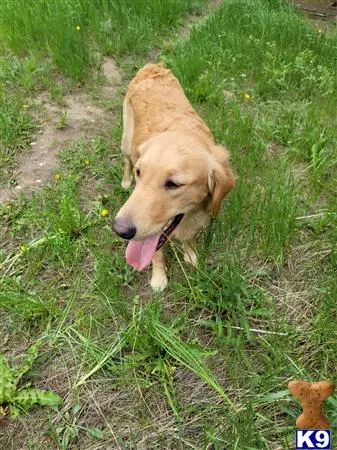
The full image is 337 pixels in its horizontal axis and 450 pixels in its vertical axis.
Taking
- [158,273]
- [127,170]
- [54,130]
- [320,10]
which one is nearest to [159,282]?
[158,273]

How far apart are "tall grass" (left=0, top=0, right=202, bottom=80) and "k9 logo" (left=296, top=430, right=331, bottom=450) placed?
388cm

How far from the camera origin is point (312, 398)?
5.31 feet

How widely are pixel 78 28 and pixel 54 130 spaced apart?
59.9 inches

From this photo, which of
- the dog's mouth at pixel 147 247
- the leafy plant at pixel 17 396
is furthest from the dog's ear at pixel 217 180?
the leafy plant at pixel 17 396

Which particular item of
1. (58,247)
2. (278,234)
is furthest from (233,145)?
(58,247)

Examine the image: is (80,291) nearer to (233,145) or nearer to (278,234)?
(278,234)

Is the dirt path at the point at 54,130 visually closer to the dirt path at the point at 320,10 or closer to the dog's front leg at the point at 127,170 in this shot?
the dog's front leg at the point at 127,170

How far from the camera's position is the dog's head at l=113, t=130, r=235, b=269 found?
7.27 feet

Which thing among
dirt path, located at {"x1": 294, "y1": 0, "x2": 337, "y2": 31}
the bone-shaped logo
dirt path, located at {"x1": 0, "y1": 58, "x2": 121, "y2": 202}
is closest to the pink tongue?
the bone-shaped logo

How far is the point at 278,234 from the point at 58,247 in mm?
1404

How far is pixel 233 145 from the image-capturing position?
361 cm

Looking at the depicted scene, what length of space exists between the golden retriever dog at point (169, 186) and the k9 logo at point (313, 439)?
113 cm

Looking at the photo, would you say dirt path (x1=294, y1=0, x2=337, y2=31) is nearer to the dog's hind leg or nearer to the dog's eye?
the dog's hind leg

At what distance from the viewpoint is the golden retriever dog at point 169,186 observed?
2240 mm
